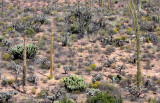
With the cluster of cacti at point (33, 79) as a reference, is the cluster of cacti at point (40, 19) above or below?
above

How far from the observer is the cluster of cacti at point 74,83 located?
12406mm

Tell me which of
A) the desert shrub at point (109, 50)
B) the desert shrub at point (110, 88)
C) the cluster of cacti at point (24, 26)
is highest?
the cluster of cacti at point (24, 26)

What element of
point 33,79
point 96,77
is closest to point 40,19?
point 33,79

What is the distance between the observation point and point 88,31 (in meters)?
22.8

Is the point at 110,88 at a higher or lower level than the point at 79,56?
lower

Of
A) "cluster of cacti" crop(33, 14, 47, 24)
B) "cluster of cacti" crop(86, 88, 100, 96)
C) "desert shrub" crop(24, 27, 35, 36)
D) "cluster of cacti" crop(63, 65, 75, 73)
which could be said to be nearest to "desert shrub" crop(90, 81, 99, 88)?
"cluster of cacti" crop(86, 88, 100, 96)

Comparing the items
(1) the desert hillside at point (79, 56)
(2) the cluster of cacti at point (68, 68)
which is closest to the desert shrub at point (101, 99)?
(1) the desert hillside at point (79, 56)

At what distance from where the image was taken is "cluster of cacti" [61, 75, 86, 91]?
12.4 meters

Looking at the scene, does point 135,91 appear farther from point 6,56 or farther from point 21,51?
point 6,56

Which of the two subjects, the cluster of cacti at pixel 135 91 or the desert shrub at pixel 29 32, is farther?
the desert shrub at pixel 29 32

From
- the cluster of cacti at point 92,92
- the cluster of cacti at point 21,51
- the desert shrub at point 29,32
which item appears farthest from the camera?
the desert shrub at point 29,32

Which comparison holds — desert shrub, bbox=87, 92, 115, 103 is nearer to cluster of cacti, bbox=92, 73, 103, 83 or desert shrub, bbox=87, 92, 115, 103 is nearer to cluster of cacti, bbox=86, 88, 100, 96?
cluster of cacti, bbox=86, 88, 100, 96

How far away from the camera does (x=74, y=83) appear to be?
12.6 metres

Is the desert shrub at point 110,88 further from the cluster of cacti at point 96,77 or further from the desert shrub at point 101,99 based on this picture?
the desert shrub at point 101,99
